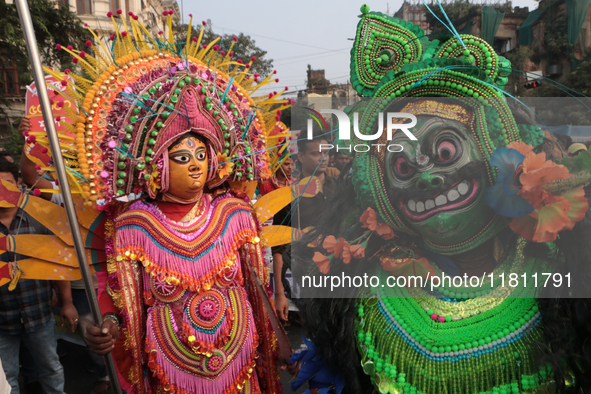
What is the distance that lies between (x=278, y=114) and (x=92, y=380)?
281 centimetres

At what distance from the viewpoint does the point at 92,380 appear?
11.4 ft

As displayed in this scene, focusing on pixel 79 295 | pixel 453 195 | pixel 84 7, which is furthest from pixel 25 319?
pixel 84 7

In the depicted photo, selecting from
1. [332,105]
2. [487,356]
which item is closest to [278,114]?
[332,105]

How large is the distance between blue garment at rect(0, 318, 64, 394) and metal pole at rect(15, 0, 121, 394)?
1212 millimetres

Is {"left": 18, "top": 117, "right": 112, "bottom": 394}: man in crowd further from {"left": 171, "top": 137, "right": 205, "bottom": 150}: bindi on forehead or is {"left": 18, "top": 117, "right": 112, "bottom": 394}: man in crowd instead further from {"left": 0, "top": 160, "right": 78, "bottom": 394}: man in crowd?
{"left": 171, "top": 137, "right": 205, "bottom": 150}: bindi on forehead

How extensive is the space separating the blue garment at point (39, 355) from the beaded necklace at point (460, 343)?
2175mm

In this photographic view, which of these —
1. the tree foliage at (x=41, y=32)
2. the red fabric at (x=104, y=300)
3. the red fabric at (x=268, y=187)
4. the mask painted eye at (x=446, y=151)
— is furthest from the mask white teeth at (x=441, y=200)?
the tree foliage at (x=41, y=32)

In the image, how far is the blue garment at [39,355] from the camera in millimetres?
2510

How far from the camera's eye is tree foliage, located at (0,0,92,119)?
7900mm

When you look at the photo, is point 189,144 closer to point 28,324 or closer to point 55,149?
point 55,149

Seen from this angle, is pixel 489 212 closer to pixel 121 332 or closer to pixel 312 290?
pixel 312 290

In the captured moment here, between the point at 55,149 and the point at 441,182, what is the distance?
1.26 meters

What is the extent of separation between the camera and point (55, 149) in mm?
1438

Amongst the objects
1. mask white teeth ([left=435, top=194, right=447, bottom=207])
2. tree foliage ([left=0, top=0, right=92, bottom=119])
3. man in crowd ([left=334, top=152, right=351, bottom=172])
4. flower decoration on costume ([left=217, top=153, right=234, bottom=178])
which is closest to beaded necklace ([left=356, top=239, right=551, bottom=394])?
mask white teeth ([left=435, top=194, right=447, bottom=207])
